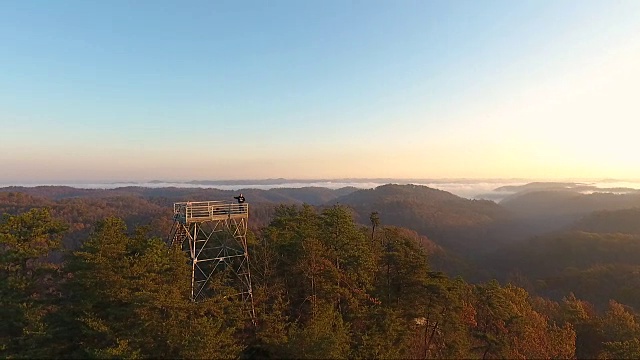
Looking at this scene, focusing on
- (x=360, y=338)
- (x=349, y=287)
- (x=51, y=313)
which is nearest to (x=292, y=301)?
(x=349, y=287)

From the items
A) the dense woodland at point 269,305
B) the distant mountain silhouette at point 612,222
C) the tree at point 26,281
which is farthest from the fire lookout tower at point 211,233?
the distant mountain silhouette at point 612,222

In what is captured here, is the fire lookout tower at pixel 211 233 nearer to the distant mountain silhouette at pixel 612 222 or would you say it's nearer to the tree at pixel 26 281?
the tree at pixel 26 281

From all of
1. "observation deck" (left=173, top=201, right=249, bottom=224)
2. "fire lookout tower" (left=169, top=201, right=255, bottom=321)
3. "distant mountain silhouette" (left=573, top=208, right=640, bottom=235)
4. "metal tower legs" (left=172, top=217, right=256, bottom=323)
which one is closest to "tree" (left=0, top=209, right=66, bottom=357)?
"fire lookout tower" (left=169, top=201, right=255, bottom=321)

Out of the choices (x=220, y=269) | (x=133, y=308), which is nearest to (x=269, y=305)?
(x=220, y=269)

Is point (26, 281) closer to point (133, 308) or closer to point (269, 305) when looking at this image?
point (133, 308)

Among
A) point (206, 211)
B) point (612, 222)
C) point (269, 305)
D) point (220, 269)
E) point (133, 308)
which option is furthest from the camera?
point (612, 222)

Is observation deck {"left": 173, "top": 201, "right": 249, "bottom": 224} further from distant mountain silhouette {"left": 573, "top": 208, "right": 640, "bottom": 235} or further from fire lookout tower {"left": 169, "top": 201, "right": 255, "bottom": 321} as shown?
distant mountain silhouette {"left": 573, "top": 208, "right": 640, "bottom": 235}

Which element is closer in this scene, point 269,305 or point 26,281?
point 26,281

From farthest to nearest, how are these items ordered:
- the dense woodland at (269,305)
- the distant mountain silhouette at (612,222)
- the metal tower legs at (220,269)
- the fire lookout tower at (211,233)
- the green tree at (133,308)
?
the distant mountain silhouette at (612,222) → the fire lookout tower at (211,233) → the metal tower legs at (220,269) → the dense woodland at (269,305) → the green tree at (133,308)
